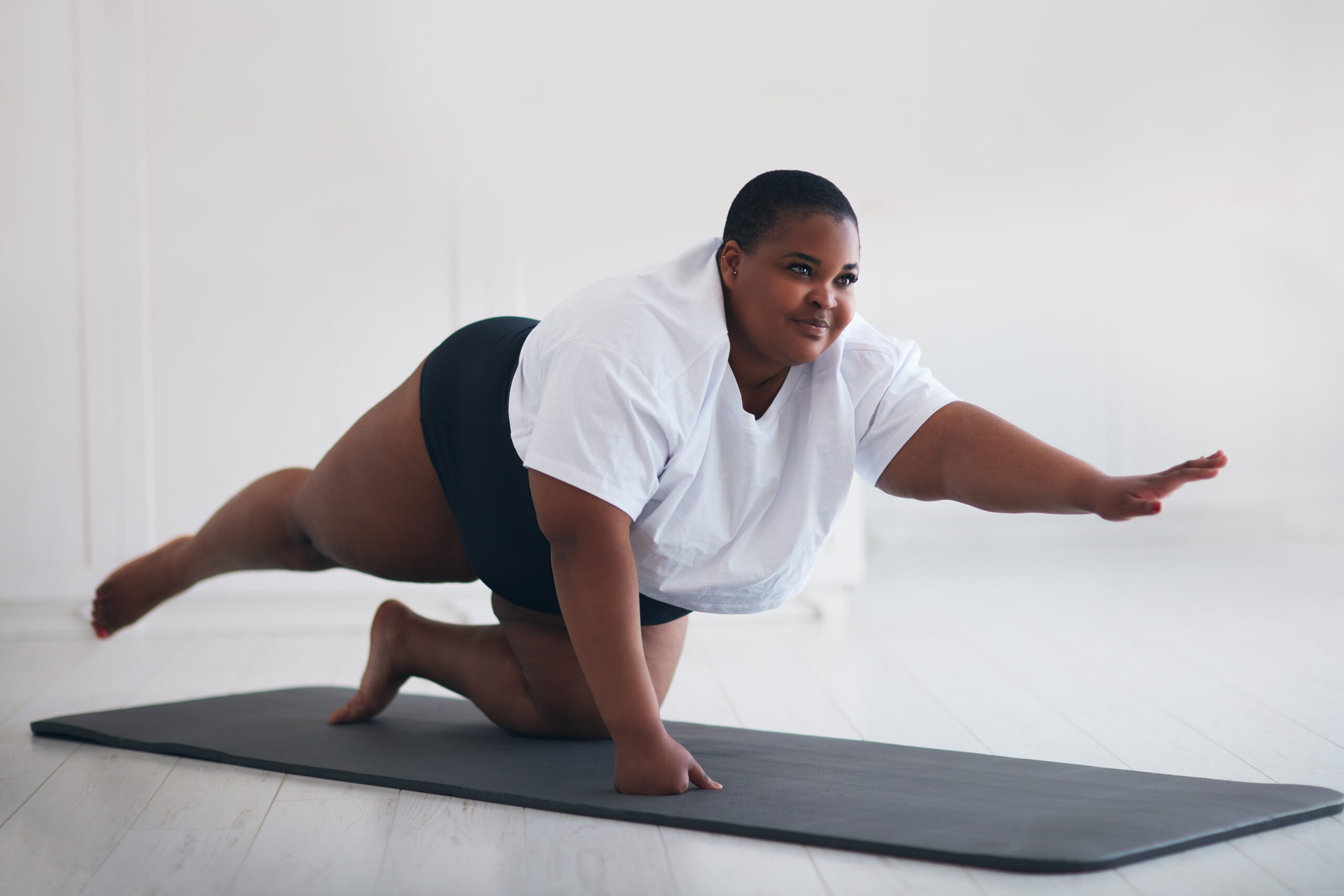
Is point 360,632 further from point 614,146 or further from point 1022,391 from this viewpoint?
point 1022,391

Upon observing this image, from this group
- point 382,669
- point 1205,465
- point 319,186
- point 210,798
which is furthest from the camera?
point 319,186

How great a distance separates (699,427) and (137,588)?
3.88ft

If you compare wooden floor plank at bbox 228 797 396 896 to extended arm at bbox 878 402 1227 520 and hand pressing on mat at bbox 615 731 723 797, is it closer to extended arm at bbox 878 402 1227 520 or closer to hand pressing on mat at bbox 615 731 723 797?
hand pressing on mat at bbox 615 731 723 797

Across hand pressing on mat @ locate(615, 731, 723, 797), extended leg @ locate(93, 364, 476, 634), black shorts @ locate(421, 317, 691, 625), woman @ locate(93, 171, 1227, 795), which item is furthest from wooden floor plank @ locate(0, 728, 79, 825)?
hand pressing on mat @ locate(615, 731, 723, 797)

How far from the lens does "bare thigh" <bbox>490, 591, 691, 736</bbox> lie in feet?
5.81

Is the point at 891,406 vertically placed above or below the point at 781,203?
below

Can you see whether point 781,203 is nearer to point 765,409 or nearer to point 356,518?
point 765,409

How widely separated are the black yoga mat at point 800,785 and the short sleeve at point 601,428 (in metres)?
0.39

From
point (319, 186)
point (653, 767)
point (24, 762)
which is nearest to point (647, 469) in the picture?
point (653, 767)

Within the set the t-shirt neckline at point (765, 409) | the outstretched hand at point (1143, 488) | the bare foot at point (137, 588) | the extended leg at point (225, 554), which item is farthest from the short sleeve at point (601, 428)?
the bare foot at point (137, 588)

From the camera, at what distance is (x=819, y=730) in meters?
1.98

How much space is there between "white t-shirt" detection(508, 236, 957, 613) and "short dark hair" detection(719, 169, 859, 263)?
0.07 m

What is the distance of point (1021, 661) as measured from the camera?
2504 mm

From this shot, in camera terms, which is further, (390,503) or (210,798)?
(390,503)
